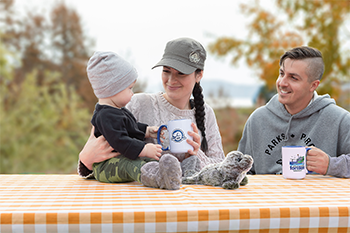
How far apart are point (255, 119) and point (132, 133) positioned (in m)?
1.03

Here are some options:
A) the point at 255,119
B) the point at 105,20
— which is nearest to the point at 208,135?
the point at 255,119

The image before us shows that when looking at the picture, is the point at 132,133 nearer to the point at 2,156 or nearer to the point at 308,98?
the point at 308,98

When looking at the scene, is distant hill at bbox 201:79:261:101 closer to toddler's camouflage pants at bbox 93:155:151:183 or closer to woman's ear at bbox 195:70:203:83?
woman's ear at bbox 195:70:203:83

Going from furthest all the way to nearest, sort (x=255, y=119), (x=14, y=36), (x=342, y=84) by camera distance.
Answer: (x=14, y=36) < (x=342, y=84) < (x=255, y=119)

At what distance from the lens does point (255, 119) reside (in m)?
2.27

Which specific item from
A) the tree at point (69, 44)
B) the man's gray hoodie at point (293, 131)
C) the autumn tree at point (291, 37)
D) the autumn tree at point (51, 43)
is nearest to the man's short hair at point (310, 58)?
the man's gray hoodie at point (293, 131)

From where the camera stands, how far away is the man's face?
6.54 feet

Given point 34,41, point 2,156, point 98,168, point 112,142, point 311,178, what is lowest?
point 2,156

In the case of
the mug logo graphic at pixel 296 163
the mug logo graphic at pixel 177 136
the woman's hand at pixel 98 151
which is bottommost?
the mug logo graphic at pixel 296 163

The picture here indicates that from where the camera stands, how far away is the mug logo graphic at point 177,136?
1459mm

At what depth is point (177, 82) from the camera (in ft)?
5.94

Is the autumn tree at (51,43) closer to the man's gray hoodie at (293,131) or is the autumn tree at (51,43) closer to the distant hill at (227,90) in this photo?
the distant hill at (227,90)

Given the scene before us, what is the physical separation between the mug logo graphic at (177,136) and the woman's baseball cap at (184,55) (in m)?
0.39

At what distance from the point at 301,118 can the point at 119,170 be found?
4.15 feet
